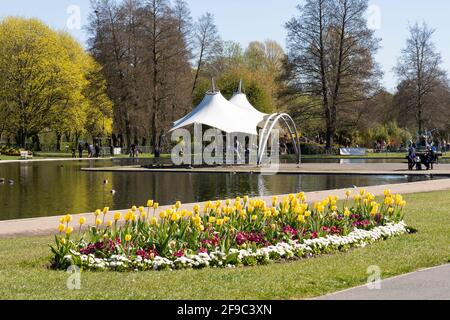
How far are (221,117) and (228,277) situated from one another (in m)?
36.7

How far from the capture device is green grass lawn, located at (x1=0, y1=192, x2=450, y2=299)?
7211 millimetres

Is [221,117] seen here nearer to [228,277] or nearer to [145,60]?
[145,60]

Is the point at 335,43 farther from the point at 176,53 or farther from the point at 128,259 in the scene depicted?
the point at 128,259

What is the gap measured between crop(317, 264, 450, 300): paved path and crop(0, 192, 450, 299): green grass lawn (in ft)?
0.91

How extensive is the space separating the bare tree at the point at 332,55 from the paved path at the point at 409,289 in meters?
53.9

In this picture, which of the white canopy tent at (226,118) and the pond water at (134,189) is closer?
the pond water at (134,189)

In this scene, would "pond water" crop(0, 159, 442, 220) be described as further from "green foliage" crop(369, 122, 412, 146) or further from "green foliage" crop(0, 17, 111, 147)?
"green foliage" crop(369, 122, 412, 146)

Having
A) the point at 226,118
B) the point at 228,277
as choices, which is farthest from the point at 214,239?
the point at 226,118

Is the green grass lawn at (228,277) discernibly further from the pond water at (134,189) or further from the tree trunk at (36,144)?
the tree trunk at (36,144)

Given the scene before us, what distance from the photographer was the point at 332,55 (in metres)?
63.8

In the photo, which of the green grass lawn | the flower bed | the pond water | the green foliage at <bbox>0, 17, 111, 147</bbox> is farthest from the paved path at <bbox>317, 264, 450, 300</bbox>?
the green foliage at <bbox>0, 17, 111, 147</bbox>

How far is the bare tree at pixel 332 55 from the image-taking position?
6178cm

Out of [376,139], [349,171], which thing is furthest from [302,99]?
[349,171]

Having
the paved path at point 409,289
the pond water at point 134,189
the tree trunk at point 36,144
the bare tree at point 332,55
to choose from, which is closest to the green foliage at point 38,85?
the tree trunk at point 36,144
